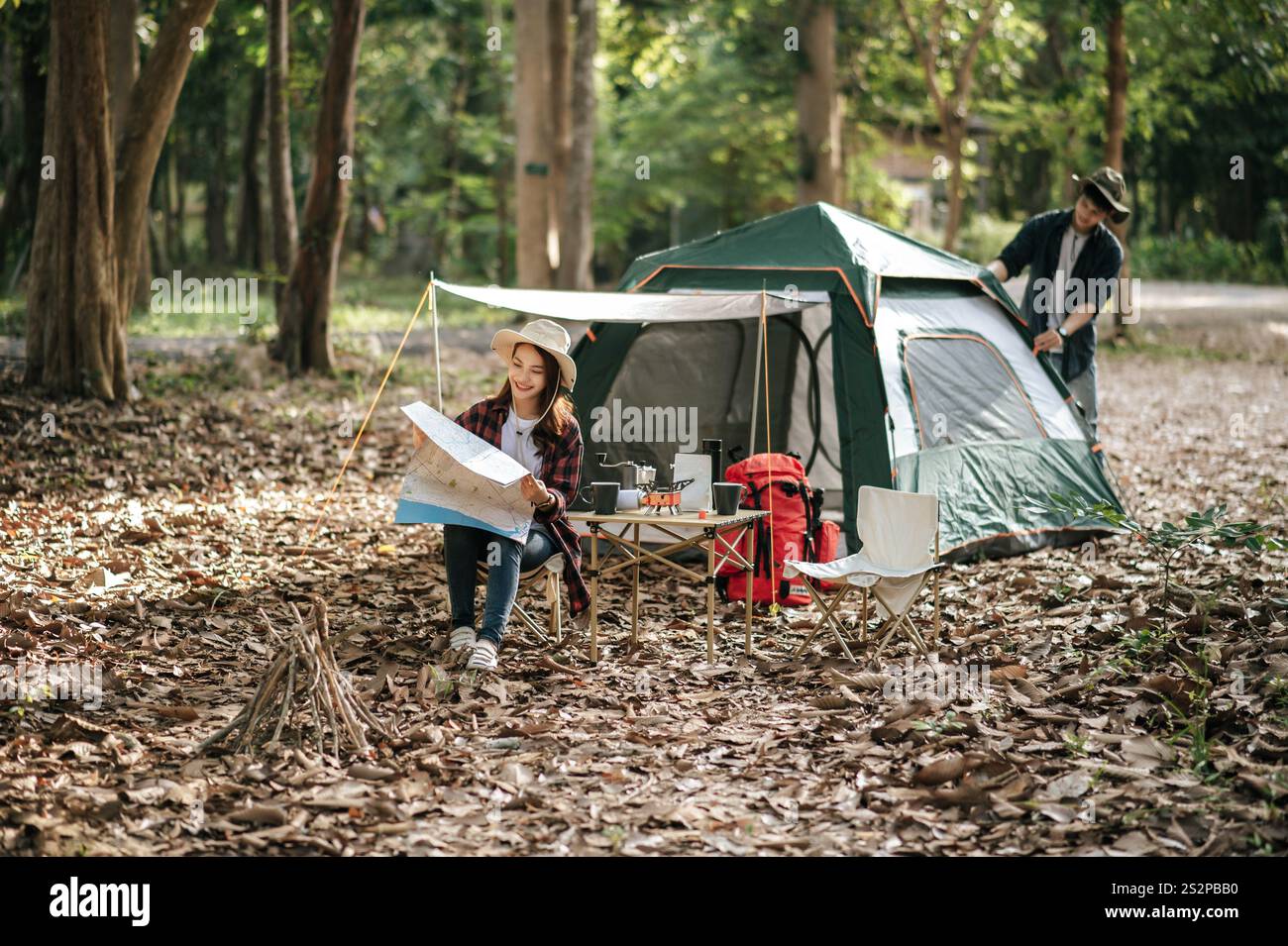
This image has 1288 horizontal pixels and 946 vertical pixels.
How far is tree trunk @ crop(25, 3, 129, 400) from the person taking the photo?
26.7 ft

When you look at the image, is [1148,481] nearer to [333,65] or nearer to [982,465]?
[982,465]

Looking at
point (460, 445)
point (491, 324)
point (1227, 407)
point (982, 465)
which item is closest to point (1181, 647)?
point (982, 465)

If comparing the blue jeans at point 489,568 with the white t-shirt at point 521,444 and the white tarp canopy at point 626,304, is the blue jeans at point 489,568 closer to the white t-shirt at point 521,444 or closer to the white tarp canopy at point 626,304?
the white t-shirt at point 521,444

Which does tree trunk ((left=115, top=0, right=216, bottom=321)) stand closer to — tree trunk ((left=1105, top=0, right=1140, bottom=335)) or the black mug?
the black mug

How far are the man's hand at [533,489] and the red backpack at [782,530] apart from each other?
120cm

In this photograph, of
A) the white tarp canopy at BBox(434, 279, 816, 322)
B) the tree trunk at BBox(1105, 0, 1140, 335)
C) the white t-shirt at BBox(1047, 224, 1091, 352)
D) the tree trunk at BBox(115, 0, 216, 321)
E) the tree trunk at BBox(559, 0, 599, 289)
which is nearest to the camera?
the white tarp canopy at BBox(434, 279, 816, 322)

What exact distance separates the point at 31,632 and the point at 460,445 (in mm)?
1732

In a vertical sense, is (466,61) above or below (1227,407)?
above

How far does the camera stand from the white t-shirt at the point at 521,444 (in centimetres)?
526

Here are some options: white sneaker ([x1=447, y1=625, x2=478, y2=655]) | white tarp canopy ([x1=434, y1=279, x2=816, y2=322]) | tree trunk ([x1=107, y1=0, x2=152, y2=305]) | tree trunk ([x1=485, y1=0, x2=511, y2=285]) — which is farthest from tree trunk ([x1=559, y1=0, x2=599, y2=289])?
tree trunk ([x1=485, y1=0, x2=511, y2=285])

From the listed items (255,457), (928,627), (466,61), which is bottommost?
(928,627)

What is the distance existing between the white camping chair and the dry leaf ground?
186 mm

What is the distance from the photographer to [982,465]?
6660 millimetres

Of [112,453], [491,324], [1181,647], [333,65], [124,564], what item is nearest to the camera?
Result: [1181,647]
